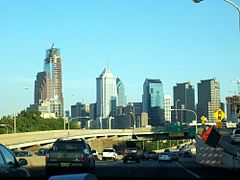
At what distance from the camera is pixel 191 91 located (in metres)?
194

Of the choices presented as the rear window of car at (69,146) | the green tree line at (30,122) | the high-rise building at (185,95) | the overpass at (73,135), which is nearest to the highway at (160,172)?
the rear window of car at (69,146)

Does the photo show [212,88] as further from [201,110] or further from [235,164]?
[235,164]

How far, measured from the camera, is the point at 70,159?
22.9m

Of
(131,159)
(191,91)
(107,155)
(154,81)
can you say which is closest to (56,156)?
(131,159)

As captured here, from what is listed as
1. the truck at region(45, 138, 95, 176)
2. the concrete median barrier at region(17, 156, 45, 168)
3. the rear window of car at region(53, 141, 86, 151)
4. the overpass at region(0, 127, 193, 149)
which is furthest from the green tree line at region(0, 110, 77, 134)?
the truck at region(45, 138, 95, 176)

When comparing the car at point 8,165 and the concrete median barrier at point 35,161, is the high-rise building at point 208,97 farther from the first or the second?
the car at point 8,165

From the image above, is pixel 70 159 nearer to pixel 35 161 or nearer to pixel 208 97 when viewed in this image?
pixel 35 161

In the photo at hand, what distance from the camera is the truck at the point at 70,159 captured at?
2267 centimetres

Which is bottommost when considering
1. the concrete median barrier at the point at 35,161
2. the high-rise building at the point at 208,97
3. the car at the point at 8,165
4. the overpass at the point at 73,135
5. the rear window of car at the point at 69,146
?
the overpass at the point at 73,135

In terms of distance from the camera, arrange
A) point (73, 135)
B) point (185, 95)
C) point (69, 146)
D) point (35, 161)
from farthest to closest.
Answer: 1. point (185, 95)
2. point (73, 135)
3. point (35, 161)
4. point (69, 146)

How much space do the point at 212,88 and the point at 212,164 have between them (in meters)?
154

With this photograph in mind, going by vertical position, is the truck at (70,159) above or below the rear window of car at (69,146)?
below

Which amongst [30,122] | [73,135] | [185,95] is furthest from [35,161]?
[185,95]

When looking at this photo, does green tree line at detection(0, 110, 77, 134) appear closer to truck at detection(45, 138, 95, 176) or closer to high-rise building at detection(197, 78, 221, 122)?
high-rise building at detection(197, 78, 221, 122)
